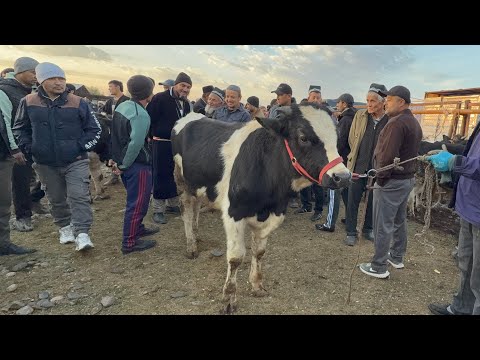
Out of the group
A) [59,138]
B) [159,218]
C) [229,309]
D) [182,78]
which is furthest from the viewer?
[159,218]

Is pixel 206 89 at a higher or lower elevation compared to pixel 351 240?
higher

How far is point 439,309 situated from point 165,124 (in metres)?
5.28

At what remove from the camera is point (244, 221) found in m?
3.64

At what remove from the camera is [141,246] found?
16.5 ft

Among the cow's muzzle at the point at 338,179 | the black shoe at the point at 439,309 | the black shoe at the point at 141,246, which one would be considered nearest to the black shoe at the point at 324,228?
the black shoe at the point at 439,309

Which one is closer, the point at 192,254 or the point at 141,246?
the point at 192,254

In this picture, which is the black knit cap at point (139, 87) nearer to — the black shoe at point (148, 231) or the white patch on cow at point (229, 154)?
the white patch on cow at point (229, 154)

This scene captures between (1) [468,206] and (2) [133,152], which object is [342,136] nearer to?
(1) [468,206]

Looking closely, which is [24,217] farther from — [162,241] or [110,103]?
[110,103]

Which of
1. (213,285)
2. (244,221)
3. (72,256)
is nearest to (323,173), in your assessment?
(244,221)

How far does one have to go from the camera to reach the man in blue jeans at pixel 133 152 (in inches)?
177

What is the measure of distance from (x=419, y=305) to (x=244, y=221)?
8.34 ft

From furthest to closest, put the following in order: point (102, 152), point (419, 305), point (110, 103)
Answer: point (110, 103)
point (102, 152)
point (419, 305)

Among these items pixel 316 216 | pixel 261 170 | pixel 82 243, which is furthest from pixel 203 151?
pixel 316 216
